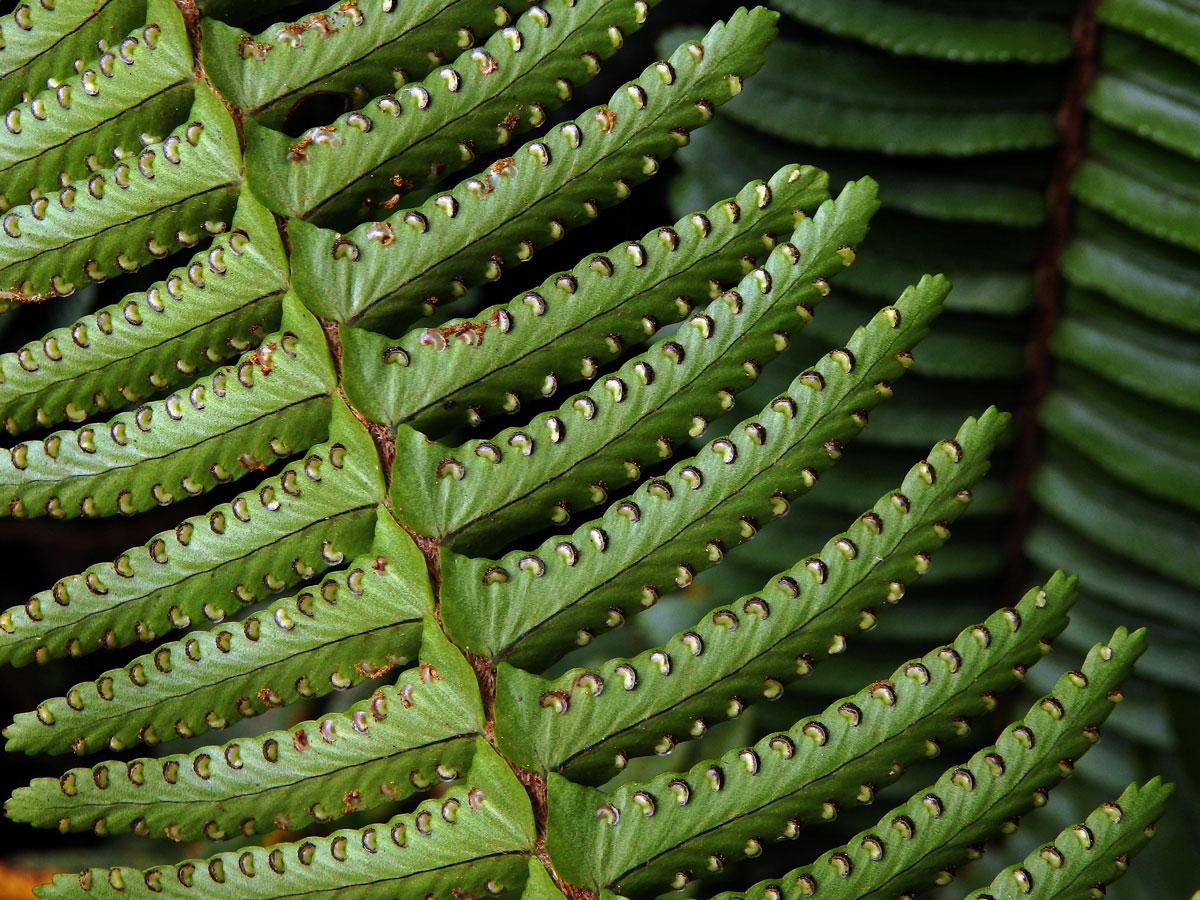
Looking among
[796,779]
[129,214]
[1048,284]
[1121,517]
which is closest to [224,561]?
[129,214]

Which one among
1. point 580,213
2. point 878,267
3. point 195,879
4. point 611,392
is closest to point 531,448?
point 611,392

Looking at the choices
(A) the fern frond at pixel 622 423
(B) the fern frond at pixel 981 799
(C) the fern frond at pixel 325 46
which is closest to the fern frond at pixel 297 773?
(A) the fern frond at pixel 622 423

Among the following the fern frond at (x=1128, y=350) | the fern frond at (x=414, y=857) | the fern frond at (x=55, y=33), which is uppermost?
the fern frond at (x=55, y=33)

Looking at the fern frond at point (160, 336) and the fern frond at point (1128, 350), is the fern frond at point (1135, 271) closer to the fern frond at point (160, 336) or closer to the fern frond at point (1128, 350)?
the fern frond at point (1128, 350)

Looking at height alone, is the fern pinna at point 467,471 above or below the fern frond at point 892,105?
below

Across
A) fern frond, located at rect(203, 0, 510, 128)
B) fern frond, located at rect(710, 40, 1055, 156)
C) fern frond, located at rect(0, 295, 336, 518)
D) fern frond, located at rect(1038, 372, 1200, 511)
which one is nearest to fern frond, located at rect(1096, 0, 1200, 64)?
fern frond, located at rect(710, 40, 1055, 156)

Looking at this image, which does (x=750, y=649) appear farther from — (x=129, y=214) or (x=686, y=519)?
(x=129, y=214)
